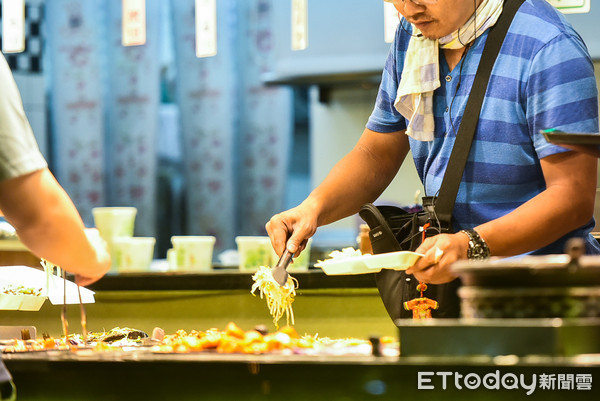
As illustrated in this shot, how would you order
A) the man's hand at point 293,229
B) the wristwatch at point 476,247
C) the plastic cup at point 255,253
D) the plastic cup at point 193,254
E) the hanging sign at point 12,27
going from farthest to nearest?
the hanging sign at point 12,27 → the plastic cup at point 193,254 → the plastic cup at point 255,253 → the man's hand at point 293,229 → the wristwatch at point 476,247

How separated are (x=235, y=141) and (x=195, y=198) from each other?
504 millimetres

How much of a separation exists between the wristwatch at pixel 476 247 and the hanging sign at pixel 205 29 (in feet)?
8.62

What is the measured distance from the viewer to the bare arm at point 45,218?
1440mm

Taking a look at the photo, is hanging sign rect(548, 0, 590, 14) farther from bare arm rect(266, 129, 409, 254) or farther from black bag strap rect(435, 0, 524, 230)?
black bag strap rect(435, 0, 524, 230)

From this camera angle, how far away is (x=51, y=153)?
627cm

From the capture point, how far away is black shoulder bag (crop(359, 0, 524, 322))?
218cm

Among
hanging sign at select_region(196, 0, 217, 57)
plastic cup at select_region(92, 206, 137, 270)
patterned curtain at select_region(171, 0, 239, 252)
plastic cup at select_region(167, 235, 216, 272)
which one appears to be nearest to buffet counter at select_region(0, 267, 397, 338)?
plastic cup at select_region(167, 235, 216, 272)

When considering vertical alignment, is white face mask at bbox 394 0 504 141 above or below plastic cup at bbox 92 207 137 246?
above

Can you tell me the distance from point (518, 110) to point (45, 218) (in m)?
1.26

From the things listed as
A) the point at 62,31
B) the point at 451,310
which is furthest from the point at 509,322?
the point at 62,31

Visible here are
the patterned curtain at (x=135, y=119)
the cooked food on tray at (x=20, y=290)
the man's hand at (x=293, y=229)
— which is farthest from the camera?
the patterned curtain at (x=135, y=119)

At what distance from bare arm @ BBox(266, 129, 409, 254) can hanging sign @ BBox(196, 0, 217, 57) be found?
1922 mm

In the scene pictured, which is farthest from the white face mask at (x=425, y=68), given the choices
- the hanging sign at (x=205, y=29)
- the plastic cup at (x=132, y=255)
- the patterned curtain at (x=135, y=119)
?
the patterned curtain at (x=135, y=119)

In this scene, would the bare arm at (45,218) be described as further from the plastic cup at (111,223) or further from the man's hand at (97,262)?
the plastic cup at (111,223)
